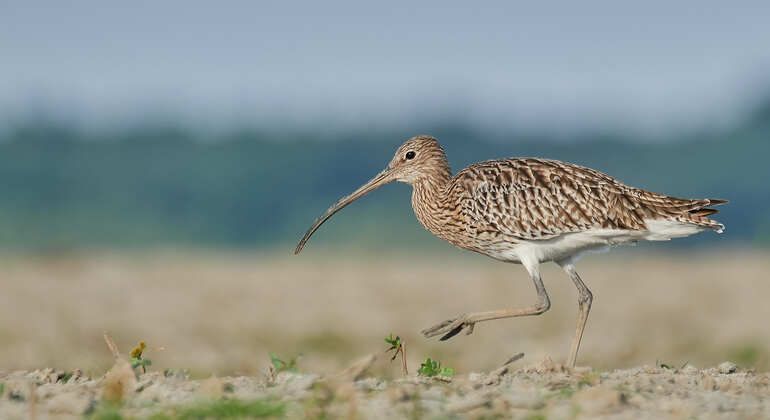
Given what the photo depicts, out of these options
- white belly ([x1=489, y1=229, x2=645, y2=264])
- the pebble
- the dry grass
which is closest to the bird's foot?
white belly ([x1=489, y1=229, x2=645, y2=264])

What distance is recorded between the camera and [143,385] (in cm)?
795

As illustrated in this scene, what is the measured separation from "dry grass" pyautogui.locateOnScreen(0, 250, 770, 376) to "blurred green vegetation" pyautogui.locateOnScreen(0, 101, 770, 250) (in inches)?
2839

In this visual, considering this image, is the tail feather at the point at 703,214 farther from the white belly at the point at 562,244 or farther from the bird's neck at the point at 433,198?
the bird's neck at the point at 433,198

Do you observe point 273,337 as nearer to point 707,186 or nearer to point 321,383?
point 321,383

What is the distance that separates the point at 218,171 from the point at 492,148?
40963mm

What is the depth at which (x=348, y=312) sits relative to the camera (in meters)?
23.6

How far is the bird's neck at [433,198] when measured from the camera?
1163cm

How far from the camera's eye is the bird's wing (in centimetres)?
1090

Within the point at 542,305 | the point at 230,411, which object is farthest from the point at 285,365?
the point at 542,305

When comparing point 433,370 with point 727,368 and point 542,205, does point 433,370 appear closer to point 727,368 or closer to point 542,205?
point 727,368

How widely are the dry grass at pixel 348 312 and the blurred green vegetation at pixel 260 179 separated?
237ft

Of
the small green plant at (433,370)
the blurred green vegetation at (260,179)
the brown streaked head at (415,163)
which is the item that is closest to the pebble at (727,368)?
the small green plant at (433,370)

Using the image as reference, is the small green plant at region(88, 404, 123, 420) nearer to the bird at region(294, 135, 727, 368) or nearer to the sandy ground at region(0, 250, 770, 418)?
the sandy ground at region(0, 250, 770, 418)

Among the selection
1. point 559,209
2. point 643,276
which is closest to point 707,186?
point 643,276
